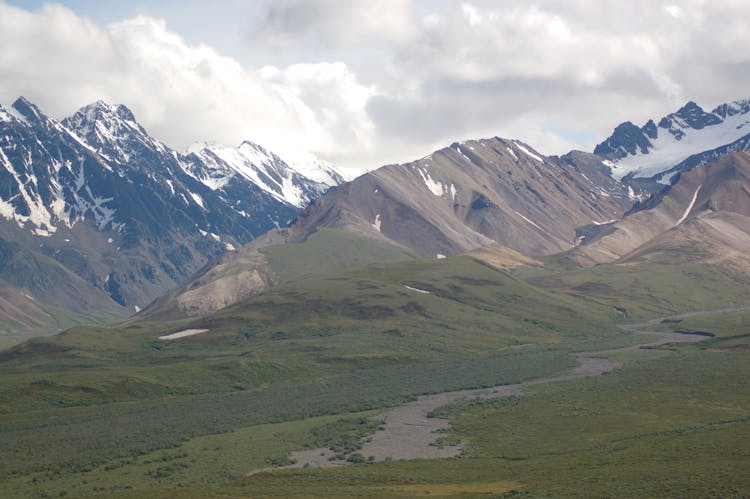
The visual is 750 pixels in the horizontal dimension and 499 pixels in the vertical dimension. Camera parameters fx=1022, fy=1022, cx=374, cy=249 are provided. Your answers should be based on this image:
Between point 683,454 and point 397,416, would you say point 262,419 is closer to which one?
point 397,416

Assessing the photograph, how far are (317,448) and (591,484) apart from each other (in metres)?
59.4

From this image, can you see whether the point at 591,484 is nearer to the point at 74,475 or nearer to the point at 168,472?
the point at 168,472

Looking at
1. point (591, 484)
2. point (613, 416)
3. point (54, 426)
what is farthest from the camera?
point (54, 426)

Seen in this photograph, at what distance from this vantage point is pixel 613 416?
18112 centimetres

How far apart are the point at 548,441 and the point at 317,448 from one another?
123ft

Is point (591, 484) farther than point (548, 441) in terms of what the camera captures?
No

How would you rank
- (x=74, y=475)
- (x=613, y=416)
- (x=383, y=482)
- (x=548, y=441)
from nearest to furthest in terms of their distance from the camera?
(x=383, y=482), (x=74, y=475), (x=548, y=441), (x=613, y=416)

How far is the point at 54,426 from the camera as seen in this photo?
640 ft

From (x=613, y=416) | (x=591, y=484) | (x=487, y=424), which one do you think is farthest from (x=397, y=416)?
(x=591, y=484)

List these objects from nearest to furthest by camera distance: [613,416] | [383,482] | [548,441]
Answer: [383,482], [548,441], [613,416]

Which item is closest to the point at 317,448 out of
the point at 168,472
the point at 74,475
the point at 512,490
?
the point at 168,472

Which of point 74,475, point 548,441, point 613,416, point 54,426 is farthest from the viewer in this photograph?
point 54,426

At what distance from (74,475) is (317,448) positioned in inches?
1544

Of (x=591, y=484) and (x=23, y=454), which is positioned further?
(x=23, y=454)
